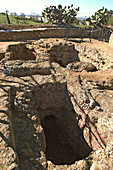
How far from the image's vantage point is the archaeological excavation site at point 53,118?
327 centimetres

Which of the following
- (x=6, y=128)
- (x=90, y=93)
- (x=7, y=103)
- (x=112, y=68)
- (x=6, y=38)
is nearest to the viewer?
(x=6, y=128)

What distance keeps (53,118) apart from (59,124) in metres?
0.47

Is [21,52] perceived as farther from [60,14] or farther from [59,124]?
[60,14]

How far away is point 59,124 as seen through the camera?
23.0 feet

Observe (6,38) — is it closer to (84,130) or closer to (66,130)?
(66,130)

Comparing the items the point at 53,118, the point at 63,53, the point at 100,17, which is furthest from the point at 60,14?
the point at 53,118

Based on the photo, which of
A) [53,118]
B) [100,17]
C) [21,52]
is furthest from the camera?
[100,17]

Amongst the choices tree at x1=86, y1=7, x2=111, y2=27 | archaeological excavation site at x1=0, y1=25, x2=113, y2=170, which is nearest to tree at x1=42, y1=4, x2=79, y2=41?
tree at x1=86, y1=7, x2=111, y2=27

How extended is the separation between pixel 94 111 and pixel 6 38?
1393 centimetres

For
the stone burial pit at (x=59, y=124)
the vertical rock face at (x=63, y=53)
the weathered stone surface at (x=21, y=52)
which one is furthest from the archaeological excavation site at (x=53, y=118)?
the weathered stone surface at (x=21, y=52)

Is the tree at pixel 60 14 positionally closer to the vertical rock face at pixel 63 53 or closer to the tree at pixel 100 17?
the tree at pixel 100 17

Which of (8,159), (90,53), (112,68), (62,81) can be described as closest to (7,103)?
(8,159)

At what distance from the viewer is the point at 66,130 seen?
654 cm

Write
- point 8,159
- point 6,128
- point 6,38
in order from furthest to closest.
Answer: point 6,38
point 6,128
point 8,159
